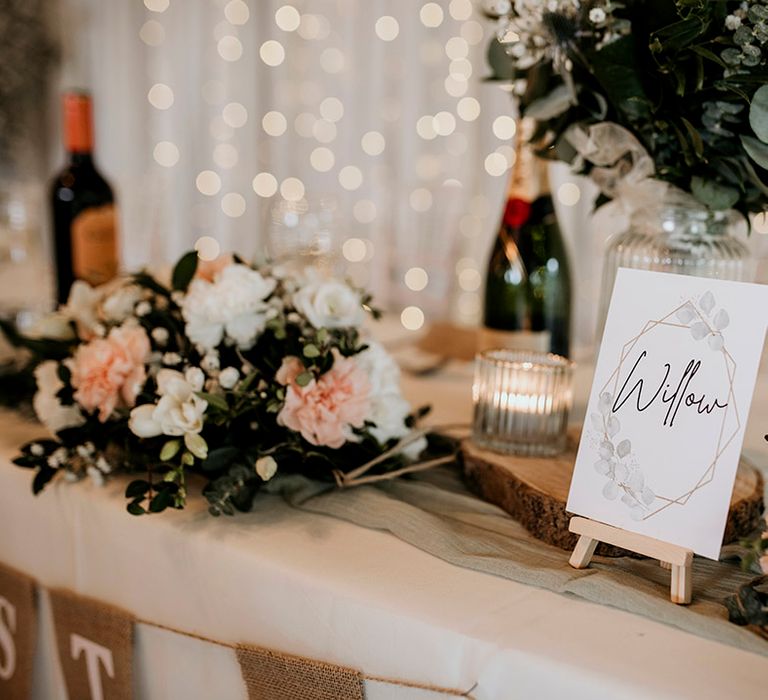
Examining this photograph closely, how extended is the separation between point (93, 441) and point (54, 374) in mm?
125

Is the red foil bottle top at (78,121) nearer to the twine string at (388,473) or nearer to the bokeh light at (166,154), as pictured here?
the twine string at (388,473)

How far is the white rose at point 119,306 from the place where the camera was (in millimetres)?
979

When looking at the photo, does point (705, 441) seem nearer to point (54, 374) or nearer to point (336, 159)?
point (54, 374)

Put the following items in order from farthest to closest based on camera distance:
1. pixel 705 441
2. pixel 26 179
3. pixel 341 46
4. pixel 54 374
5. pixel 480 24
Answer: pixel 26 179 → pixel 341 46 → pixel 480 24 → pixel 54 374 → pixel 705 441

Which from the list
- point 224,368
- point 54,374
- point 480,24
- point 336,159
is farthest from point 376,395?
point 336,159

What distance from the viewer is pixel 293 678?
712 mm

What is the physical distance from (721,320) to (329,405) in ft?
1.30

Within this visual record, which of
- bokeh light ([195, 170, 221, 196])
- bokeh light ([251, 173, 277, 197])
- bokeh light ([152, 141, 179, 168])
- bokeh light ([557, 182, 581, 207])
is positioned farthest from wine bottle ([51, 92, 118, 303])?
bokeh light ([152, 141, 179, 168])

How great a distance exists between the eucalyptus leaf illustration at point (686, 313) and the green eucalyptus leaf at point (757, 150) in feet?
0.64

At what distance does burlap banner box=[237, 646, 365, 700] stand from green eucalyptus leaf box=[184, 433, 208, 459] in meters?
0.19

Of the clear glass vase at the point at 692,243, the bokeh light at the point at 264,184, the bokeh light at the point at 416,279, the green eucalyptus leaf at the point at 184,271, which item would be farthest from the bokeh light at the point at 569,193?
the green eucalyptus leaf at the point at 184,271

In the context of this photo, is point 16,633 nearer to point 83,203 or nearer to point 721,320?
point 83,203

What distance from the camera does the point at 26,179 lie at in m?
3.67

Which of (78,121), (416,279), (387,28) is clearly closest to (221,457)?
(78,121)
